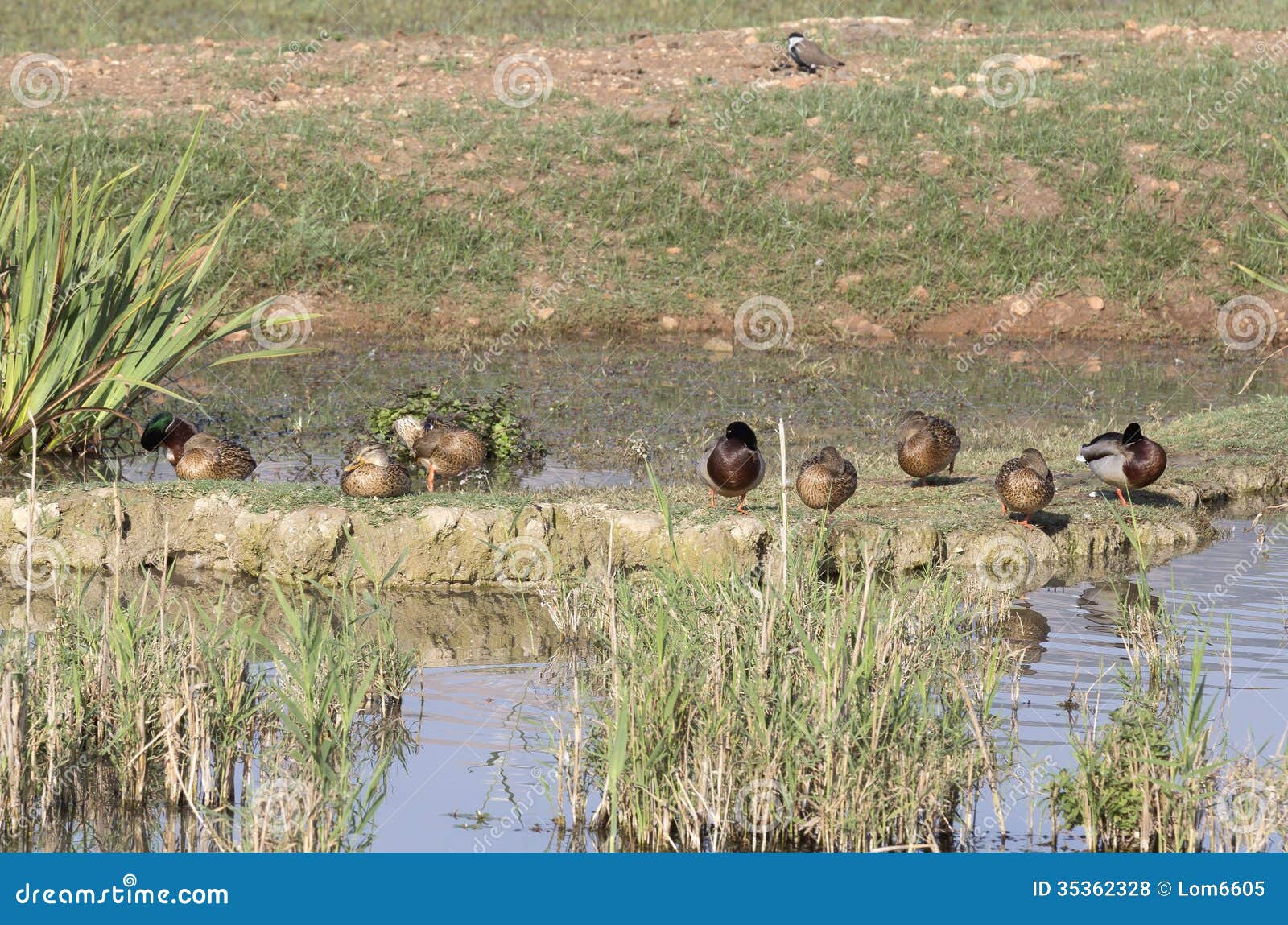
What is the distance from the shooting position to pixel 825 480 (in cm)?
952

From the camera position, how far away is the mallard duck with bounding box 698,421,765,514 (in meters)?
9.41

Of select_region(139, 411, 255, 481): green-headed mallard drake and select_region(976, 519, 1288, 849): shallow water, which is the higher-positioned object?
select_region(139, 411, 255, 481): green-headed mallard drake

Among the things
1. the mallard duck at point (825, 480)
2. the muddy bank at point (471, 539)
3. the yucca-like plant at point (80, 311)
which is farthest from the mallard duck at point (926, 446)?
the yucca-like plant at point (80, 311)

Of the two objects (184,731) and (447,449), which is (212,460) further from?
(184,731)

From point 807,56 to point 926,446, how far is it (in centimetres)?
1382

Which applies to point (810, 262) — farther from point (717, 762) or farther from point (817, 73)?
point (717, 762)

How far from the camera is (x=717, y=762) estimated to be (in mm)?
5672

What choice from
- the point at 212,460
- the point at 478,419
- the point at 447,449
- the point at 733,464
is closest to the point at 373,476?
the point at 212,460

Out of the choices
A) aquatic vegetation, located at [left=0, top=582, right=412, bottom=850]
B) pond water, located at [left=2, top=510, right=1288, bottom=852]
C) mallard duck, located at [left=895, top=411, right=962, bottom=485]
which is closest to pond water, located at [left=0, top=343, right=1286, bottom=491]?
mallard duck, located at [left=895, top=411, right=962, bottom=485]

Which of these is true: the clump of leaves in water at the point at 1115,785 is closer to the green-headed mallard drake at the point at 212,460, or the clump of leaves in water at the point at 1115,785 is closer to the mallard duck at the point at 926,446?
the mallard duck at the point at 926,446

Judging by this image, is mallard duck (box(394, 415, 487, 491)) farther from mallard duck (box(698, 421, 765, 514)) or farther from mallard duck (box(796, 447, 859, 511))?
mallard duck (box(796, 447, 859, 511))

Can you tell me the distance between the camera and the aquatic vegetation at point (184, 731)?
5781mm

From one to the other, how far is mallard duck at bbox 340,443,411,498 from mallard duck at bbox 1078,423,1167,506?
4.24m

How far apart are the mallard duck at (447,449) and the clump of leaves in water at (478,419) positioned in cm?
89
